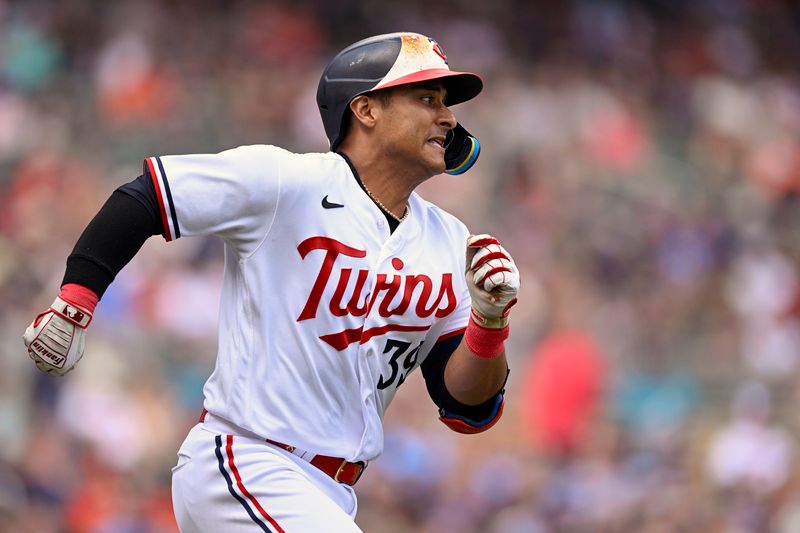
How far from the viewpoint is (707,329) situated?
999 cm

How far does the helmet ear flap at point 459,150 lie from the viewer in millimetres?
4078

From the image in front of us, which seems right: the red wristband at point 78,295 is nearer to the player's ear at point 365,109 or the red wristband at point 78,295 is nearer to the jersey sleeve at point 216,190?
the jersey sleeve at point 216,190

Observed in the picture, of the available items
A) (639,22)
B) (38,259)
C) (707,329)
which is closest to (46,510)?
(38,259)

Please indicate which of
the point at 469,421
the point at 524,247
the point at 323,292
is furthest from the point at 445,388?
the point at 524,247

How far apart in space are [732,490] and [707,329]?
1.75 meters

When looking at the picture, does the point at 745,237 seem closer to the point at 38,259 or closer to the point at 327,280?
the point at 38,259

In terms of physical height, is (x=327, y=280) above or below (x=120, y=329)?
below

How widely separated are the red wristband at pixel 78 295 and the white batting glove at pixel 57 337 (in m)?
0.01

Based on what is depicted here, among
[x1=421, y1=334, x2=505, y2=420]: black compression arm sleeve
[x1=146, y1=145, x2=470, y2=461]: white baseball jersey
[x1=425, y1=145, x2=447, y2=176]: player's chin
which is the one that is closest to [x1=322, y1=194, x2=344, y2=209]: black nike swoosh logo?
[x1=146, y1=145, x2=470, y2=461]: white baseball jersey

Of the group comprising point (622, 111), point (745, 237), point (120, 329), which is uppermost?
point (622, 111)

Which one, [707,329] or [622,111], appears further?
[622,111]

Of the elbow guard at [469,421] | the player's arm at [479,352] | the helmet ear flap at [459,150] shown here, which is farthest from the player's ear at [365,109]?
the elbow guard at [469,421]

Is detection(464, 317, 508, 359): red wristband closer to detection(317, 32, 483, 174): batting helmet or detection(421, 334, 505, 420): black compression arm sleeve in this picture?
detection(421, 334, 505, 420): black compression arm sleeve

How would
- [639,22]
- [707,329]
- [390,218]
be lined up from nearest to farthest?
[390,218], [707,329], [639,22]
